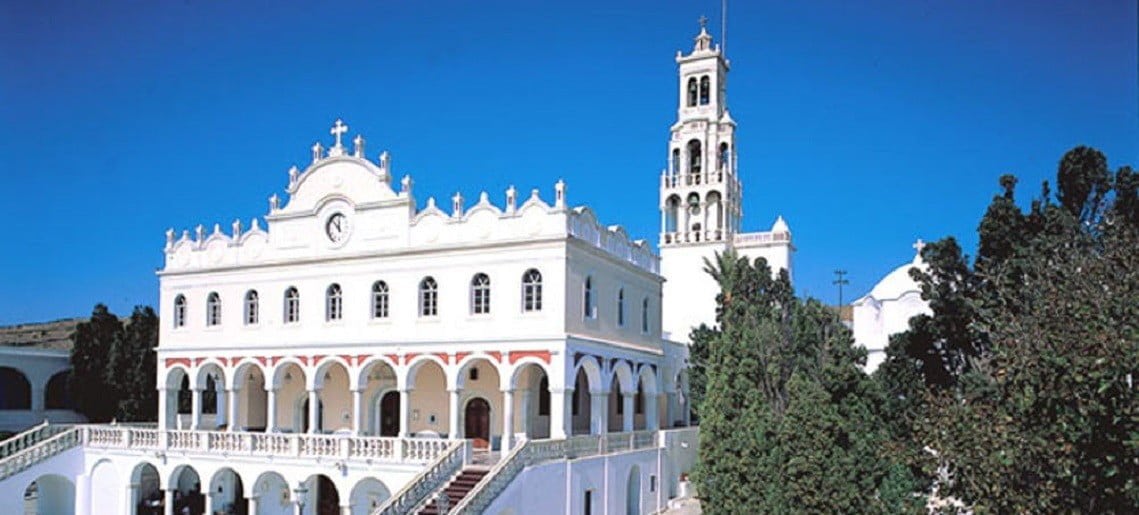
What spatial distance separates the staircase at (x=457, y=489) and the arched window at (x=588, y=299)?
6142mm

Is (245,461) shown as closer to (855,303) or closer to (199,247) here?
(199,247)

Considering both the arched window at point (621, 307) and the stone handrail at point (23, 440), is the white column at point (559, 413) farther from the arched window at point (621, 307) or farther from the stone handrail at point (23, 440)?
the stone handrail at point (23, 440)

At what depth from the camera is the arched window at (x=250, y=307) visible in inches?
1202

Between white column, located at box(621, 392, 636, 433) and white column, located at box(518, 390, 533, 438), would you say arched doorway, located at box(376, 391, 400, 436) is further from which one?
white column, located at box(621, 392, 636, 433)

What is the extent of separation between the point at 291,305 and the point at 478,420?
22.7 ft

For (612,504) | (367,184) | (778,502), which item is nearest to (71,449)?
(367,184)

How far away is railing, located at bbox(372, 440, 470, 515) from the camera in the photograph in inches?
780

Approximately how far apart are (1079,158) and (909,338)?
23.7 ft

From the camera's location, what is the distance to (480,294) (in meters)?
26.7

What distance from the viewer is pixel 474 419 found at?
29594 mm

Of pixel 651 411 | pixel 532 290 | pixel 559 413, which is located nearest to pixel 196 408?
pixel 532 290

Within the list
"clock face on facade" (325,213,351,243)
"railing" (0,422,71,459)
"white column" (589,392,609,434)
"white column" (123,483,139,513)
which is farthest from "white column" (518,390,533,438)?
"railing" (0,422,71,459)

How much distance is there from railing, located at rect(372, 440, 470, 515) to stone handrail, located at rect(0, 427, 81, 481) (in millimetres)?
14194

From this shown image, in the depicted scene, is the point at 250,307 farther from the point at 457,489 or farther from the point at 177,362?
the point at 457,489
